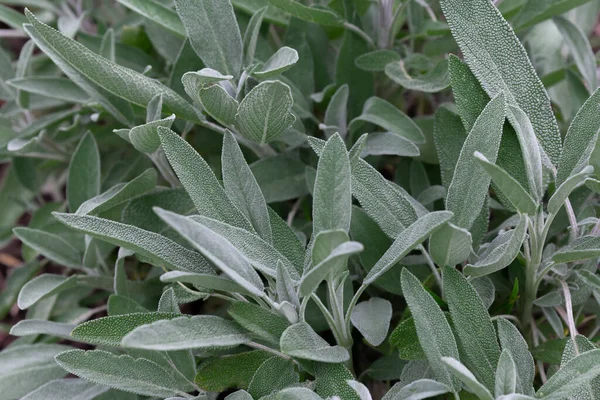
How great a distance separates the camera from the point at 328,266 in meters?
0.47

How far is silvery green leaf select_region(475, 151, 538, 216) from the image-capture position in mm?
480

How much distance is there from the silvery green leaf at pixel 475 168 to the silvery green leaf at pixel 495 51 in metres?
0.07

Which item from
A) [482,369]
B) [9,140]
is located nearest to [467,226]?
[482,369]

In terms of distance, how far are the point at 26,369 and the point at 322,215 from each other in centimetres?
48

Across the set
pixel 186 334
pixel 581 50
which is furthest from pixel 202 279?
pixel 581 50

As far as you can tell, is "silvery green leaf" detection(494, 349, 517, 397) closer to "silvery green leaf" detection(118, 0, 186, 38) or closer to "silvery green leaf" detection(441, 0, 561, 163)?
"silvery green leaf" detection(441, 0, 561, 163)

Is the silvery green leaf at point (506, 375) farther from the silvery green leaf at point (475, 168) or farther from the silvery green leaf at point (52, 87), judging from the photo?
the silvery green leaf at point (52, 87)

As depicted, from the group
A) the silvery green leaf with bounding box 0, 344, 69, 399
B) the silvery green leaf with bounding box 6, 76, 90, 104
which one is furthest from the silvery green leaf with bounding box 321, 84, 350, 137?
the silvery green leaf with bounding box 0, 344, 69, 399

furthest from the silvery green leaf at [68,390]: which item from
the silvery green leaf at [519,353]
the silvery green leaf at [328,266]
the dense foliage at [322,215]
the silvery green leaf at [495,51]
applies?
the silvery green leaf at [495,51]

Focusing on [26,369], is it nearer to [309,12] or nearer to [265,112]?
[265,112]

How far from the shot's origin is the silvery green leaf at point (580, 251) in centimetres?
58

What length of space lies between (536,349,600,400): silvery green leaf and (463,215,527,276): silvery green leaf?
10 cm

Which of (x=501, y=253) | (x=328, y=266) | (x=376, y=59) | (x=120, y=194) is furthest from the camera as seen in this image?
(x=376, y=59)

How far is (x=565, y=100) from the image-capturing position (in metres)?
0.97
